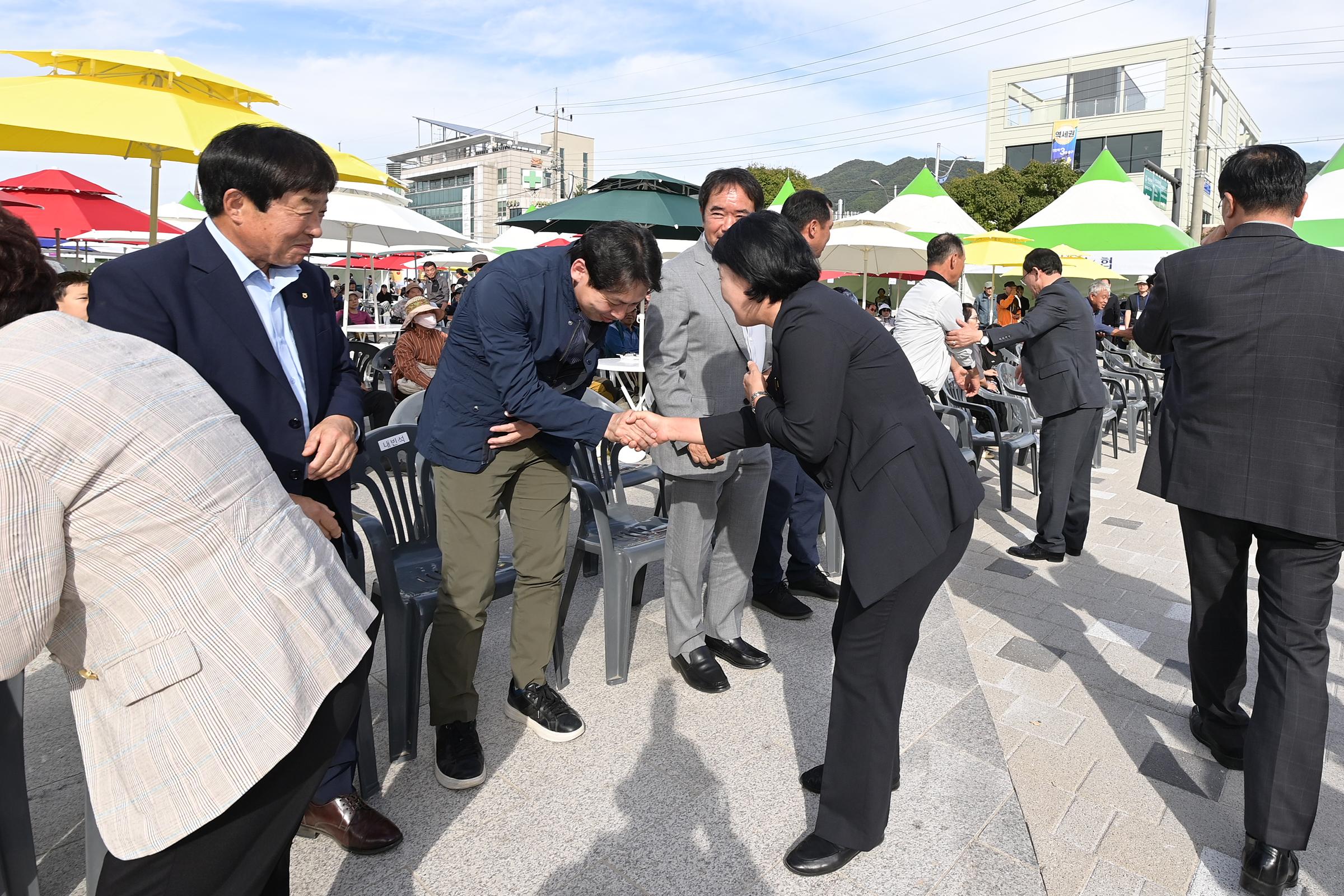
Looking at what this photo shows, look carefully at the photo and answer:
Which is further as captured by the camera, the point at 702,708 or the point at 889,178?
the point at 889,178

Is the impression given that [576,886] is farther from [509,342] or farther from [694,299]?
[694,299]

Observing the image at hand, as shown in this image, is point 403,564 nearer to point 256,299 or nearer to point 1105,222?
point 256,299

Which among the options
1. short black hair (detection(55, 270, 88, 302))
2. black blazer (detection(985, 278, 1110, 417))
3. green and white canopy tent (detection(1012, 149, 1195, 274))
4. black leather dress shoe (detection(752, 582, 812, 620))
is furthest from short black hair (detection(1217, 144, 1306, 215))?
green and white canopy tent (detection(1012, 149, 1195, 274))

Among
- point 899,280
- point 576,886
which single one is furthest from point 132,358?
point 899,280

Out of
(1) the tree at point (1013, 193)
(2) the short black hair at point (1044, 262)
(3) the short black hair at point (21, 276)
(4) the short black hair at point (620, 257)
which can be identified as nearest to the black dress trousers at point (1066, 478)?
(2) the short black hair at point (1044, 262)

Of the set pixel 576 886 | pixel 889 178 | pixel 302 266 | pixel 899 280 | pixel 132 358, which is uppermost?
pixel 889 178

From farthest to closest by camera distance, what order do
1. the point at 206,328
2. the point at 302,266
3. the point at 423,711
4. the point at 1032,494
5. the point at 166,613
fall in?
the point at 1032,494 < the point at 423,711 < the point at 302,266 < the point at 206,328 < the point at 166,613

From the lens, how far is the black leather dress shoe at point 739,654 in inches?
148

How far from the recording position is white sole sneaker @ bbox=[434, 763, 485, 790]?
277cm

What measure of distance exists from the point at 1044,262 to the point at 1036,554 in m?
1.92

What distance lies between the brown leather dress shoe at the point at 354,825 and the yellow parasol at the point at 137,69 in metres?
4.29

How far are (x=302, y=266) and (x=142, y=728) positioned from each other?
1470mm

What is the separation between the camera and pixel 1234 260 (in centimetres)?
260

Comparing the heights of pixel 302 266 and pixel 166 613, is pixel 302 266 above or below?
above
